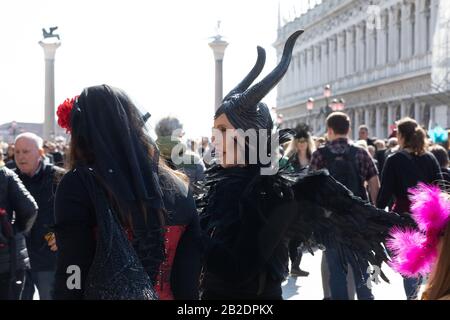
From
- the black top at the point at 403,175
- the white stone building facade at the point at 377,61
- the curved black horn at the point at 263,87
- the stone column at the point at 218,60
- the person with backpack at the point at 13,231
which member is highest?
the white stone building facade at the point at 377,61

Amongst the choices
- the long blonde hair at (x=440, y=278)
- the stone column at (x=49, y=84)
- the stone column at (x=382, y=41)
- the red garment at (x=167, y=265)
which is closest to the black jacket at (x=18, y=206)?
the red garment at (x=167, y=265)

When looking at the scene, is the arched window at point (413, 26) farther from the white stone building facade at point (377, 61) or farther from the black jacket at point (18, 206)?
the black jacket at point (18, 206)

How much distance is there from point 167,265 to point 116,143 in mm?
459

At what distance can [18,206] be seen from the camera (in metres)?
6.44

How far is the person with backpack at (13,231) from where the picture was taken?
6250 millimetres

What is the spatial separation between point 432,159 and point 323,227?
3.77 meters

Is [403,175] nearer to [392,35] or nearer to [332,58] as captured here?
[392,35]

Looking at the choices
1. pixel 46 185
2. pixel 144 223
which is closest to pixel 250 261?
pixel 144 223

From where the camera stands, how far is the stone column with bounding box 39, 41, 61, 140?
28.6m

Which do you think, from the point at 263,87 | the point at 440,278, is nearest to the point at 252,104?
the point at 263,87

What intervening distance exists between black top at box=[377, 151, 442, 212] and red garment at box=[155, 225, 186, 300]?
13.6 ft

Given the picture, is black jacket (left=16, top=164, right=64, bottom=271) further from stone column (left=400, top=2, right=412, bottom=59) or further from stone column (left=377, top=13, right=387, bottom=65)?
stone column (left=377, top=13, right=387, bottom=65)

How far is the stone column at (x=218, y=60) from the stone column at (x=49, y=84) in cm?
561

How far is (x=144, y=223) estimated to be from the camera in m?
3.12
